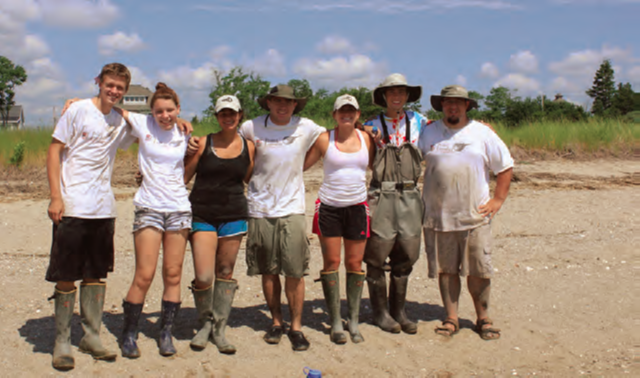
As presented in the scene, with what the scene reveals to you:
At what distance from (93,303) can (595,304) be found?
4641mm

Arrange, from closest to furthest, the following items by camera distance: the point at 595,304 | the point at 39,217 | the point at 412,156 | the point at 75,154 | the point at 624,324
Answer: the point at 75,154 < the point at 412,156 < the point at 624,324 < the point at 595,304 < the point at 39,217

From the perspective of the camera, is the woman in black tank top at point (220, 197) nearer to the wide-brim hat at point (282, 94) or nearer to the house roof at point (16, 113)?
the wide-brim hat at point (282, 94)

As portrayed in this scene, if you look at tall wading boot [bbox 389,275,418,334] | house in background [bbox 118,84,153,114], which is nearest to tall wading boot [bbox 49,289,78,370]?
tall wading boot [bbox 389,275,418,334]

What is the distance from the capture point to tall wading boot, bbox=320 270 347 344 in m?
4.83

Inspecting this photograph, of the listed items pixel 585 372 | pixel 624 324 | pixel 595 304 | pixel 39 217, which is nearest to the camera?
pixel 585 372

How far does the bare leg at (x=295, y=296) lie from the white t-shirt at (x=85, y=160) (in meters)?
1.46

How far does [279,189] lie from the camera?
4539mm

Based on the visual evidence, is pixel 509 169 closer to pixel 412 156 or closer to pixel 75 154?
pixel 412 156

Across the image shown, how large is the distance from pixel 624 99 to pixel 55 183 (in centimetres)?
6140

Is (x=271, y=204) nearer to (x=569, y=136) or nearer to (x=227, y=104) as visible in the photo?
(x=227, y=104)

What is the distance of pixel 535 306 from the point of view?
→ 5.91 m

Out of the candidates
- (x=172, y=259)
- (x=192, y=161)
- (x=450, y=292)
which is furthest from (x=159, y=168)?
(x=450, y=292)

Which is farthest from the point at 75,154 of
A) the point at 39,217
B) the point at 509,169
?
the point at 39,217

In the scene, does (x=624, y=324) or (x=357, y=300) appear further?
(x=624, y=324)
